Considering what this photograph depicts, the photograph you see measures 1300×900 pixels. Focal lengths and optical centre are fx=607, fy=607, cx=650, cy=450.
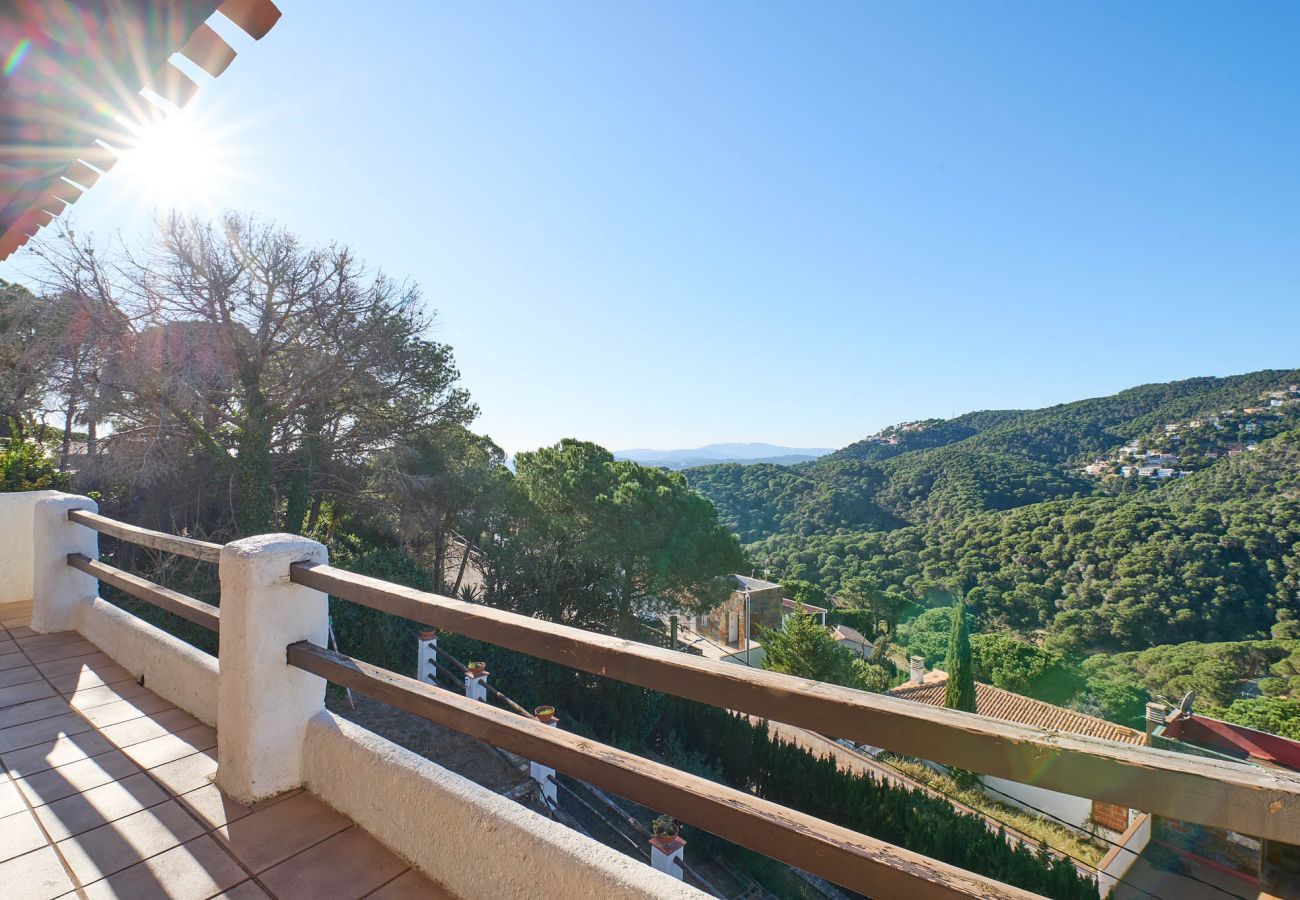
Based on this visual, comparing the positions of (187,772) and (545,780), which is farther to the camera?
(545,780)

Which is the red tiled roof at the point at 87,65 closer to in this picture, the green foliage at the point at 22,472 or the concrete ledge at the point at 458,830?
the concrete ledge at the point at 458,830

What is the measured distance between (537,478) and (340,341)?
6.10 m

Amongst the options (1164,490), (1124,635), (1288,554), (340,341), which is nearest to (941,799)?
(340,341)

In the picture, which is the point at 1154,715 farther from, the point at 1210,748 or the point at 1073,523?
the point at 1073,523

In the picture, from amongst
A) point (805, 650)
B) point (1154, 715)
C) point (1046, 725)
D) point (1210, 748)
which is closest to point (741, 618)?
point (805, 650)

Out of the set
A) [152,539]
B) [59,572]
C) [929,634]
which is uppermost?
[152,539]

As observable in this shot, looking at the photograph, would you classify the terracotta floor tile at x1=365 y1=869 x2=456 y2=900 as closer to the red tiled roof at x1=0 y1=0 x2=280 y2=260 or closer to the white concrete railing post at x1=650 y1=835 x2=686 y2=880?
the red tiled roof at x1=0 y1=0 x2=280 y2=260

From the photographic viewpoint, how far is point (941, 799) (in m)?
9.66

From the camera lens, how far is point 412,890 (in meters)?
1.46

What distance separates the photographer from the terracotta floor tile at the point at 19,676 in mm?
2803

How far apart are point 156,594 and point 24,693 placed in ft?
2.76

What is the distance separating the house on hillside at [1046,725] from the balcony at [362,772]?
35.9 feet

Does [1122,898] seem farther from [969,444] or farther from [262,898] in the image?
[969,444]

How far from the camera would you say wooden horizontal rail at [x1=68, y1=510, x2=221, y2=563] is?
2.27 m
